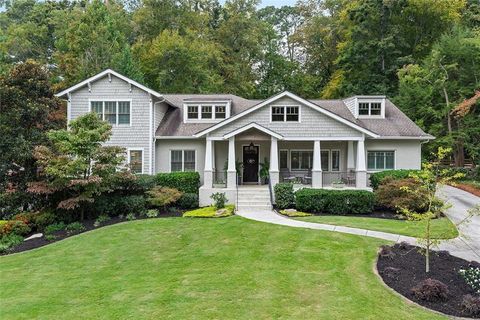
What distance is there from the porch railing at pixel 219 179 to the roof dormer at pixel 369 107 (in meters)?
9.13

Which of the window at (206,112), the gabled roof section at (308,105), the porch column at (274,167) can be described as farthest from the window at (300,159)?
the window at (206,112)

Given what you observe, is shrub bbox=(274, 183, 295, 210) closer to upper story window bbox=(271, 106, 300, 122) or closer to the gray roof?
upper story window bbox=(271, 106, 300, 122)

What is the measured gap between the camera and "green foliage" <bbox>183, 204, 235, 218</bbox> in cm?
1669

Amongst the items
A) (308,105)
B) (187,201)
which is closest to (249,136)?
(308,105)

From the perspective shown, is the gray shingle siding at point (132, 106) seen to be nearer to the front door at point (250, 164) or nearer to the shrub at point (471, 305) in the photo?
the front door at point (250, 164)

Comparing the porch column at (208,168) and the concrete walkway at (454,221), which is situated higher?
the porch column at (208,168)

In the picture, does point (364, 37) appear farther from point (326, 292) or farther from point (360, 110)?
point (326, 292)

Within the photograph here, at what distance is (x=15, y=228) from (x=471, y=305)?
16.0m

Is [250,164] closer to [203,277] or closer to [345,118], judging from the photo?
[345,118]

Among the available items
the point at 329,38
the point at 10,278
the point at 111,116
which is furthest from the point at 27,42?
the point at 10,278

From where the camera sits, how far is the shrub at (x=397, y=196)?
17047 millimetres

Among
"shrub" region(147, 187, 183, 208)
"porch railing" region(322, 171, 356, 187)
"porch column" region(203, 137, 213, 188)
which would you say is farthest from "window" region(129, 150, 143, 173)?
"porch railing" region(322, 171, 356, 187)

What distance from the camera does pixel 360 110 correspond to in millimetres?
23656

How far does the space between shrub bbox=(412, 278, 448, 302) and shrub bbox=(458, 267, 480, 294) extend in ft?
3.00
